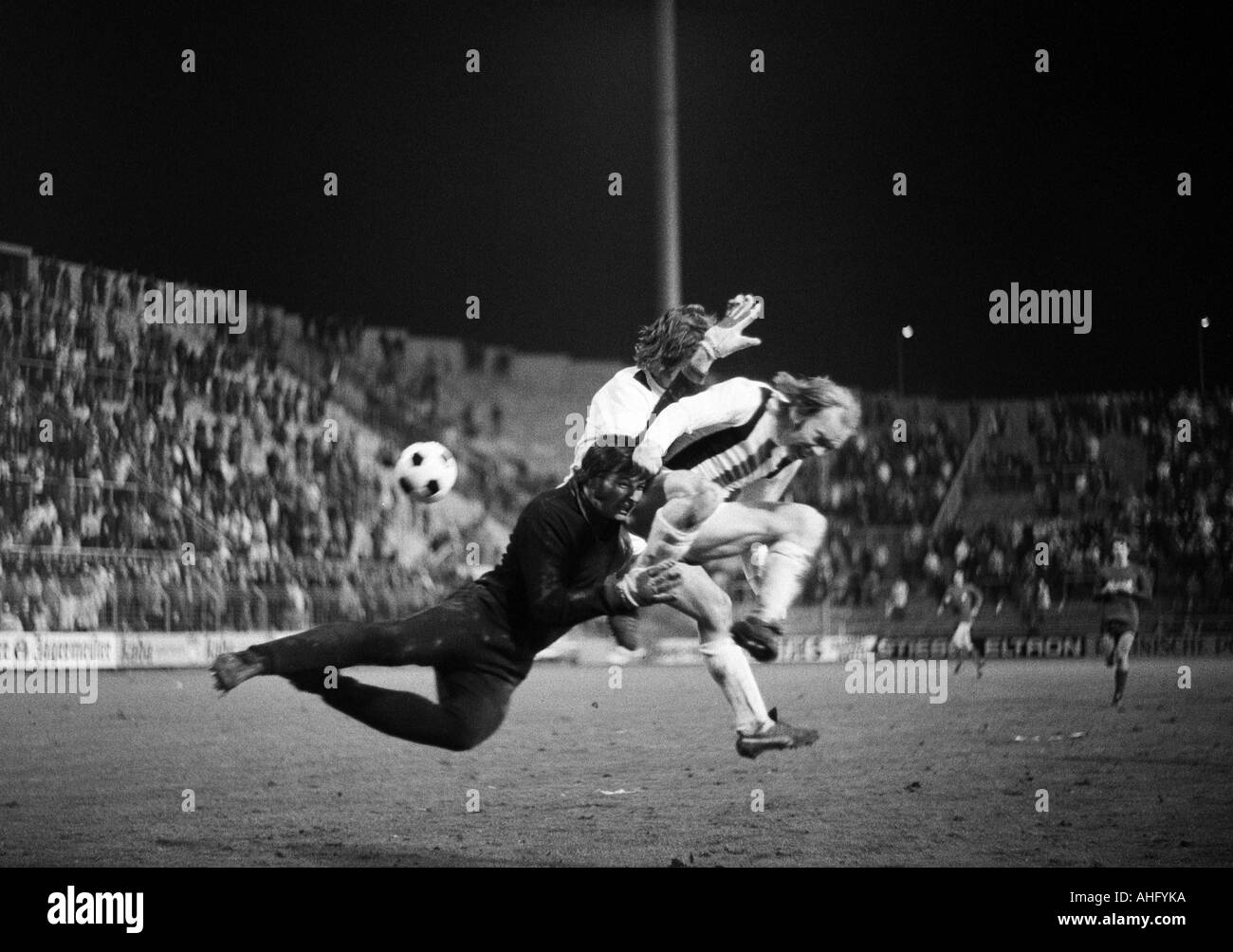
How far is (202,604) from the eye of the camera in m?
10.2

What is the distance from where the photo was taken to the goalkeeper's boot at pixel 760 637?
561cm

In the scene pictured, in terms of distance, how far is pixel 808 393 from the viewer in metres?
5.90

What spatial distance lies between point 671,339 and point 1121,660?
500cm

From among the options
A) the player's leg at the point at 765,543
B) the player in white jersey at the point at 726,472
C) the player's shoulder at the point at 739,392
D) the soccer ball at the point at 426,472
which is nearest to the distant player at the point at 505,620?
the player in white jersey at the point at 726,472

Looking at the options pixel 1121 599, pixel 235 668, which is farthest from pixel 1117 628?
pixel 235 668

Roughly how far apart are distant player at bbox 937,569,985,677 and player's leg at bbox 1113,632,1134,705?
108cm

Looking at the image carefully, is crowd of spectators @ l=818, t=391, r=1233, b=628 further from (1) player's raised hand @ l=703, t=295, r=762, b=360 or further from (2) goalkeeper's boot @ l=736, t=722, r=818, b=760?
(1) player's raised hand @ l=703, t=295, r=762, b=360

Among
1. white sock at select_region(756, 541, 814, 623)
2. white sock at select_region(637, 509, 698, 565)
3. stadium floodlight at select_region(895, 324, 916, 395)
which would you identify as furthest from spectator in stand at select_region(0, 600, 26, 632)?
stadium floodlight at select_region(895, 324, 916, 395)

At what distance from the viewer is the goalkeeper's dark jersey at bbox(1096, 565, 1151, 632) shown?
969cm

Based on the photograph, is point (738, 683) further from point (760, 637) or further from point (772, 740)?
point (760, 637)

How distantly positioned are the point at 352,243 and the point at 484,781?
3.09m

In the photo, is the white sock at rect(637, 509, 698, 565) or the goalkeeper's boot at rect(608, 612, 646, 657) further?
the goalkeeper's boot at rect(608, 612, 646, 657)
